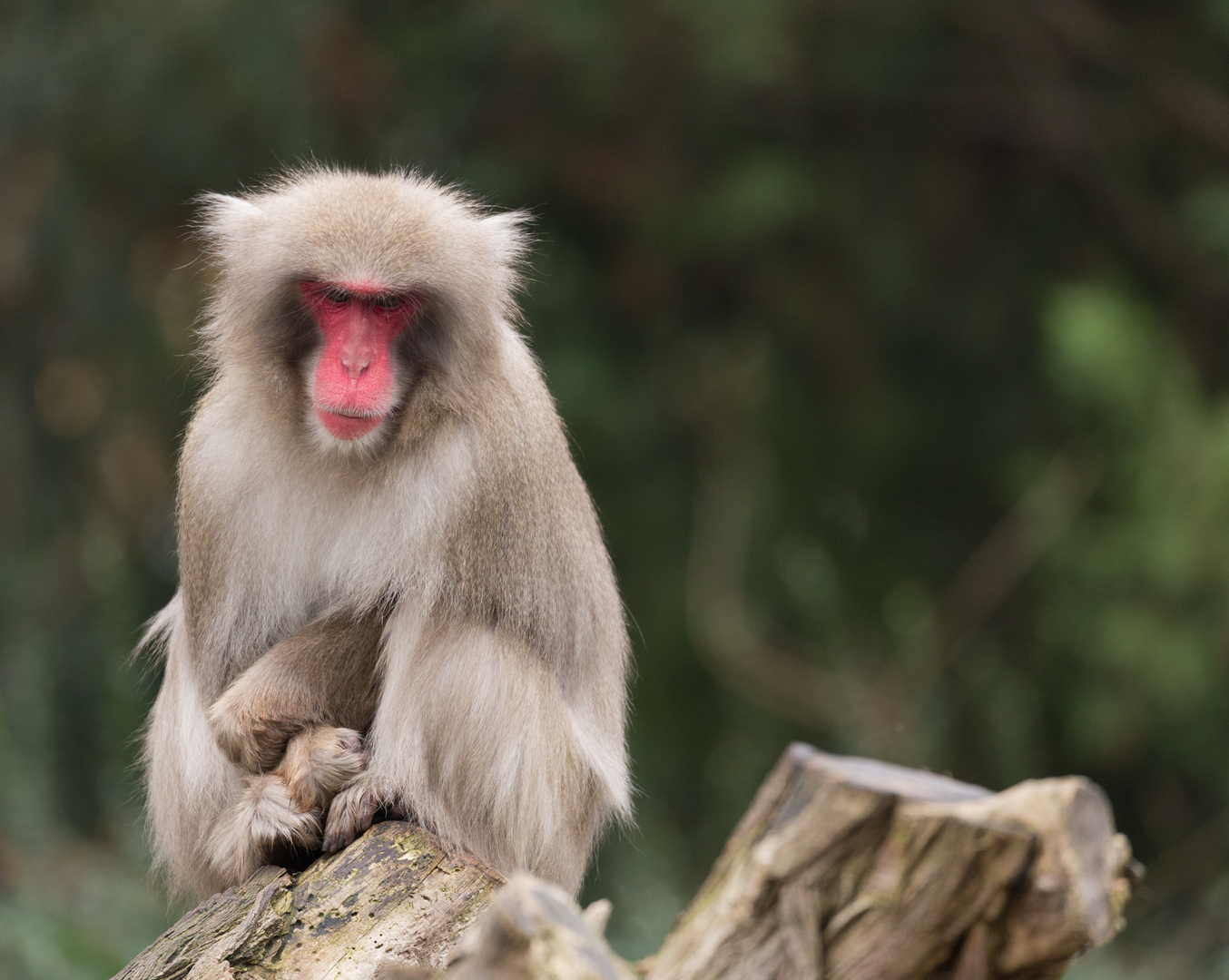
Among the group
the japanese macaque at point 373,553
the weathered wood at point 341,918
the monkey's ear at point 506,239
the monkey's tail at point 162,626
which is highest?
the monkey's ear at point 506,239

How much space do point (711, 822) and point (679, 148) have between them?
17.6 feet

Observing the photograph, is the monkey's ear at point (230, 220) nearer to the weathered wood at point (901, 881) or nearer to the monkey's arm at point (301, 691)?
the monkey's arm at point (301, 691)

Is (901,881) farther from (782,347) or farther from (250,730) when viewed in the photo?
(782,347)

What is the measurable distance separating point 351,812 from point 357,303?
1.66m

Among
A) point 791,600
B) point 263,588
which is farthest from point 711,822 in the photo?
point 263,588

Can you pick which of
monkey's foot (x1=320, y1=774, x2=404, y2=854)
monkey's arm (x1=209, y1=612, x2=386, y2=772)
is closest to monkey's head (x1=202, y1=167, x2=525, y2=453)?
monkey's arm (x1=209, y1=612, x2=386, y2=772)

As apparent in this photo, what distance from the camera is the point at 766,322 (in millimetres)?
11789

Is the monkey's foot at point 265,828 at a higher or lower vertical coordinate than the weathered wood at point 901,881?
lower

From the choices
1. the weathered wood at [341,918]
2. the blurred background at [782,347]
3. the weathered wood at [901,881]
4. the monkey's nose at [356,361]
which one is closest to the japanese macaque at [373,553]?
Result: the monkey's nose at [356,361]

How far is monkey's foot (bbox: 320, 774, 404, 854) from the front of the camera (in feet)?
14.7

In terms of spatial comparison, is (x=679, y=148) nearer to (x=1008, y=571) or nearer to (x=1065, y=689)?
(x=1008, y=571)

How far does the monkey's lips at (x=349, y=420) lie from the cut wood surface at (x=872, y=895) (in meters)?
2.08

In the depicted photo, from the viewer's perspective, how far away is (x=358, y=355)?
14.9ft

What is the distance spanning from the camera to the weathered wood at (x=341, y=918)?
3912 millimetres
